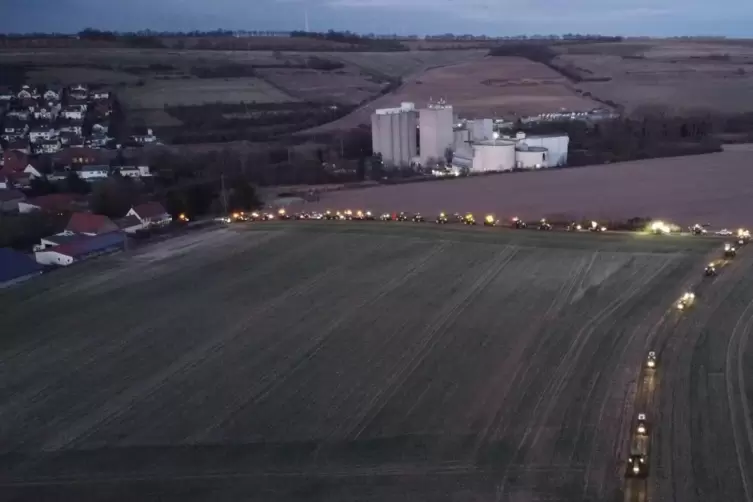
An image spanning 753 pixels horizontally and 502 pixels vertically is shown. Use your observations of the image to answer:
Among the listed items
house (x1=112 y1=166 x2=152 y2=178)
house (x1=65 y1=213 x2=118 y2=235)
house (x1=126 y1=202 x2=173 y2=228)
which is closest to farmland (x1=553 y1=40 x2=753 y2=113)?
house (x1=112 y1=166 x2=152 y2=178)

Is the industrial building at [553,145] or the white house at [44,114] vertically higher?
the white house at [44,114]

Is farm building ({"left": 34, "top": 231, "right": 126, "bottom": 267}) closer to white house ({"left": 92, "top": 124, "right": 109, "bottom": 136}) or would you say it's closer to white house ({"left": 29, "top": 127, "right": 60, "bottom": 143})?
white house ({"left": 29, "top": 127, "right": 60, "bottom": 143})

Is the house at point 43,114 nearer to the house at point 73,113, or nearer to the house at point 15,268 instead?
the house at point 73,113

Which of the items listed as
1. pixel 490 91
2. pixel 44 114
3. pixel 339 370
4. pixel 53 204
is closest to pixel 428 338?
pixel 339 370

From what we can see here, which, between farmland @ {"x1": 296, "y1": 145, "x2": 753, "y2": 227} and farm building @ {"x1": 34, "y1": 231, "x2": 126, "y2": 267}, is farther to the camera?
farmland @ {"x1": 296, "y1": 145, "x2": 753, "y2": 227}

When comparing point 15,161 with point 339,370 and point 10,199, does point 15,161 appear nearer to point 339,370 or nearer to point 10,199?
point 10,199

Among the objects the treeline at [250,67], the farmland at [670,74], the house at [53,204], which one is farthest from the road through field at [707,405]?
the treeline at [250,67]

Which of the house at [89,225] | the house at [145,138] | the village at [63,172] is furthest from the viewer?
the house at [145,138]
